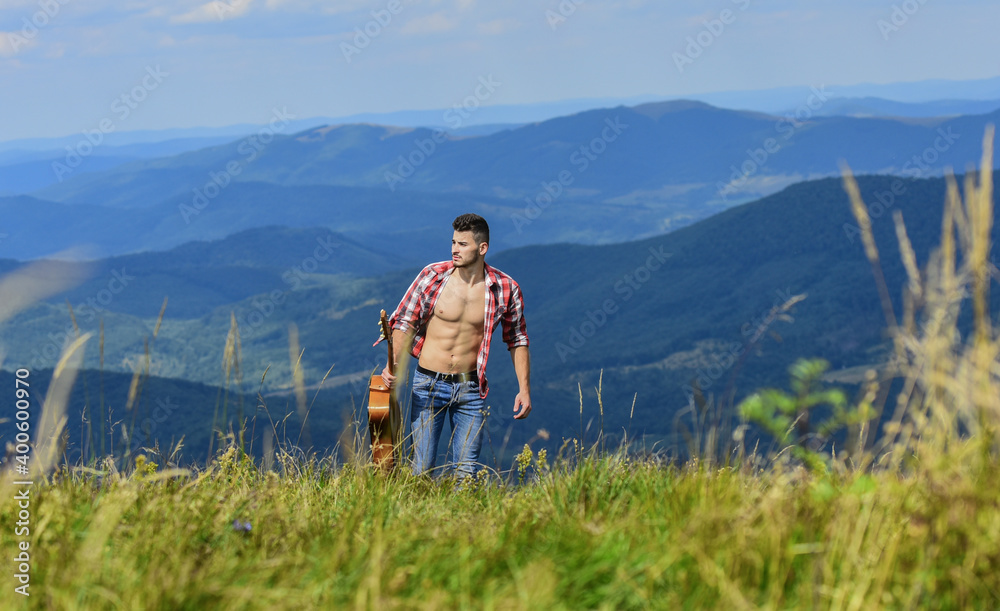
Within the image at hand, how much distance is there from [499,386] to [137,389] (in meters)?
139

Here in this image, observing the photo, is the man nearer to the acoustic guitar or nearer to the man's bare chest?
the man's bare chest

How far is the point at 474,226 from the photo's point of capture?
5648 millimetres

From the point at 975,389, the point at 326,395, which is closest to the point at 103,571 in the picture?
the point at 975,389

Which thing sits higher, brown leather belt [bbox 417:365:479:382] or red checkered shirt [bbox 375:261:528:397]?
red checkered shirt [bbox 375:261:528:397]

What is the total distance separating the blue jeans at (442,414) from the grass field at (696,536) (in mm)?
2273

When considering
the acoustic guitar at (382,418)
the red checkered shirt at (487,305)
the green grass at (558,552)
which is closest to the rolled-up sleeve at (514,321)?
the red checkered shirt at (487,305)

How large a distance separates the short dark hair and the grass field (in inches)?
103

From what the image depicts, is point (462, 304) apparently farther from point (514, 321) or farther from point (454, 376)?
point (454, 376)

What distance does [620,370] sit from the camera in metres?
150

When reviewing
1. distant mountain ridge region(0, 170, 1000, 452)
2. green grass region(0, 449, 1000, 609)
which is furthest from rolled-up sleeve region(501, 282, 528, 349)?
distant mountain ridge region(0, 170, 1000, 452)

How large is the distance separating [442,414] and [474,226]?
1294 mm

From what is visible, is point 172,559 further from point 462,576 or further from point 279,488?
point 279,488

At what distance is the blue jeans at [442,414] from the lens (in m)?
5.60

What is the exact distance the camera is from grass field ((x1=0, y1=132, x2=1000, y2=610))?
88.4 inches
